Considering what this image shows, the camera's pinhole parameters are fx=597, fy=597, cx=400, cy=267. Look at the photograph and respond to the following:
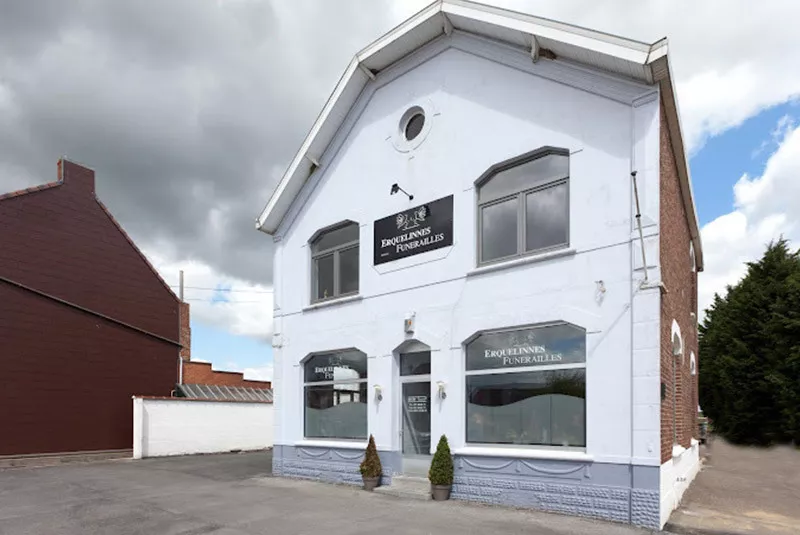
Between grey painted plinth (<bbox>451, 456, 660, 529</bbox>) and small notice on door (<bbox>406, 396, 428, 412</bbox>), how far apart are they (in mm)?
1448

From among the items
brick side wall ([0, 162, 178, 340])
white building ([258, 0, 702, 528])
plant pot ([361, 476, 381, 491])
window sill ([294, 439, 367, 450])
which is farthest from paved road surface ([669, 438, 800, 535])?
brick side wall ([0, 162, 178, 340])

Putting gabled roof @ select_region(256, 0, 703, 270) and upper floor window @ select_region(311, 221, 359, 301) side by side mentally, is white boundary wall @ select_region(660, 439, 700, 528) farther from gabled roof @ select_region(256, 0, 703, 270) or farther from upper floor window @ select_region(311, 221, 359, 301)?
upper floor window @ select_region(311, 221, 359, 301)

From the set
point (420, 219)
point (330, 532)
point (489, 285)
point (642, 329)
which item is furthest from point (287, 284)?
point (642, 329)

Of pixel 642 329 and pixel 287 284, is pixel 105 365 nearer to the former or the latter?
pixel 287 284

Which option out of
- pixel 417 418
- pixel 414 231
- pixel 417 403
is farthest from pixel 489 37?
pixel 417 418

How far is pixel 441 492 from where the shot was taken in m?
10.5

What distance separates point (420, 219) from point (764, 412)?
19.4 metres

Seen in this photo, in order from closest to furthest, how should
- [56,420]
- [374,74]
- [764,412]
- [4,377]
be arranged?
[374,74] → [4,377] → [56,420] → [764,412]

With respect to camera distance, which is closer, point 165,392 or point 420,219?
point 420,219

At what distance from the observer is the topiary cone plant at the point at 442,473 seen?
10.5m

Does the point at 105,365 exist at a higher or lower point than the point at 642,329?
lower

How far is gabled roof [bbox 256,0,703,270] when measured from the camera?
9172 millimetres

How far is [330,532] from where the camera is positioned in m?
8.38

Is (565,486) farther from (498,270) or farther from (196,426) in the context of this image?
(196,426)
